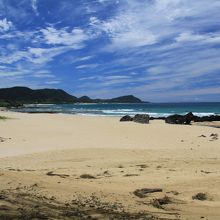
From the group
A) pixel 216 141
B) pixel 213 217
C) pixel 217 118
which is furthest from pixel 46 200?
pixel 217 118

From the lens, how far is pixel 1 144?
14.7 meters

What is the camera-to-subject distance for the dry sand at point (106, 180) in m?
5.98

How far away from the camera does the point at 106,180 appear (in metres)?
8.52

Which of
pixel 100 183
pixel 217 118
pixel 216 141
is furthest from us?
pixel 217 118

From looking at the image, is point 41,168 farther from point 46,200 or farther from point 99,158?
point 46,200

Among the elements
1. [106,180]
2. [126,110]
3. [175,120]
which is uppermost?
[126,110]

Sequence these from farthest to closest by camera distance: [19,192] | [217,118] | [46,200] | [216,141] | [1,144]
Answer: [217,118], [216,141], [1,144], [19,192], [46,200]

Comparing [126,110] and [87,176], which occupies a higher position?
[126,110]

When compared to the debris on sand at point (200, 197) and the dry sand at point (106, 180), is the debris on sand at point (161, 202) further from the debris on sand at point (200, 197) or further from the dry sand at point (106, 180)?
the debris on sand at point (200, 197)

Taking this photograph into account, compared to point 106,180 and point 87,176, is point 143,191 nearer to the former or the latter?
point 106,180

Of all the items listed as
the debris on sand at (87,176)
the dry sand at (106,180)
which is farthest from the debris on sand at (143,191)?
the debris on sand at (87,176)

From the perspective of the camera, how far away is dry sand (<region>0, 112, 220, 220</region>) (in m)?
5.98

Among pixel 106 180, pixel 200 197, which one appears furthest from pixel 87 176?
pixel 200 197

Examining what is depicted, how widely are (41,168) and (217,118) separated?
3271 centimetres
